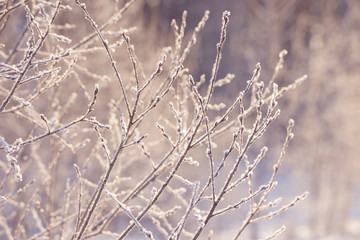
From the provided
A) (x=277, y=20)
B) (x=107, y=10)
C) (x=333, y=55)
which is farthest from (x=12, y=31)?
(x=333, y=55)

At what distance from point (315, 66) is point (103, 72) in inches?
227

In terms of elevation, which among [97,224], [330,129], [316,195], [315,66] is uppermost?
[315,66]

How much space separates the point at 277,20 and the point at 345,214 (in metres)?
6.91

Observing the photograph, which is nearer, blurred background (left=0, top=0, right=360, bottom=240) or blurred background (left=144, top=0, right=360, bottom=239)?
blurred background (left=0, top=0, right=360, bottom=240)

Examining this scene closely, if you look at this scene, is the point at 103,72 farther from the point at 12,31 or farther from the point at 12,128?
the point at 12,31

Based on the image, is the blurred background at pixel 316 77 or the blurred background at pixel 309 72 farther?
the blurred background at pixel 316 77

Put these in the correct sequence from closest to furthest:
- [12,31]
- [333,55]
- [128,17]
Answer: [12,31] < [128,17] < [333,55]

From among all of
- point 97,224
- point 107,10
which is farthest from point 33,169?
point 97,224

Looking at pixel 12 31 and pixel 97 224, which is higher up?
pixel 12 31

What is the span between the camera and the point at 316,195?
40.5ft

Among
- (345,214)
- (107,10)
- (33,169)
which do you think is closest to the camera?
(107,10)

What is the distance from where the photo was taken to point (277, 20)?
10.1m

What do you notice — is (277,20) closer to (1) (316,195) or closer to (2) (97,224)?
(1) (316,195)

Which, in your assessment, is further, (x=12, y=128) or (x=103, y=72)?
(x=103, y=72)
